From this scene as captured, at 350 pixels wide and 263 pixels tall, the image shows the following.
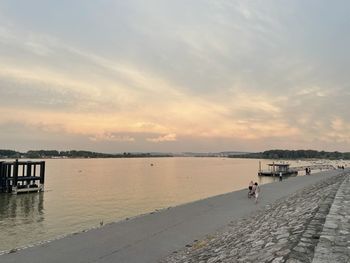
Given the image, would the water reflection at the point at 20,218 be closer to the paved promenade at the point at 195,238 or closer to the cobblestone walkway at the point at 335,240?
the paved promenade at the point at 195,238

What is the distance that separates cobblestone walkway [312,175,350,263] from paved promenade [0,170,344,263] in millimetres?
213

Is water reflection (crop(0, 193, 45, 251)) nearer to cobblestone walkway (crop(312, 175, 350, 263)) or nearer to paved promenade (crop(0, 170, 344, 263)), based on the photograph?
paved promenade (crop(0, 170, 344, 263))

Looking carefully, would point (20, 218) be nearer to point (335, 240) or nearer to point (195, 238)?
point (195, 238)

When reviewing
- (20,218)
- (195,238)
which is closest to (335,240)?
(195,238)

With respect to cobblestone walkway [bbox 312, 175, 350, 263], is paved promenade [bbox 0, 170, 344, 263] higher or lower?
lower

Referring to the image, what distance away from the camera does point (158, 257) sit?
1208 centimetres

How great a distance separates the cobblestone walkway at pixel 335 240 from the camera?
5.66m

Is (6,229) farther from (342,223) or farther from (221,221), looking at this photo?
(342,223)

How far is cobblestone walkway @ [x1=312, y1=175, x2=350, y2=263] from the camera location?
223 inches

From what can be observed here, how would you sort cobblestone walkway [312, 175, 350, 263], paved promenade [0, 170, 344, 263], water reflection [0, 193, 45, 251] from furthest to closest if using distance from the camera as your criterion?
water reflection [0, 193, 45, 251]
paved promenade [0, 170, 344, 263]
cobblestone walkway [312, 175, 350, 263]

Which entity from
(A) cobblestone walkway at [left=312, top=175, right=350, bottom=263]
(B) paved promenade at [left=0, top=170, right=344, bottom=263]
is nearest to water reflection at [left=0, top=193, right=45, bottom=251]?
(B) paved promenade at [left=0, top=170, right=344, bottom=263]

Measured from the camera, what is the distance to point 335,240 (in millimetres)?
6512

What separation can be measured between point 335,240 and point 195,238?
29.6 feet

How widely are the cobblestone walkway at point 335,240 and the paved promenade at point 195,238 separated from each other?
0.21m
